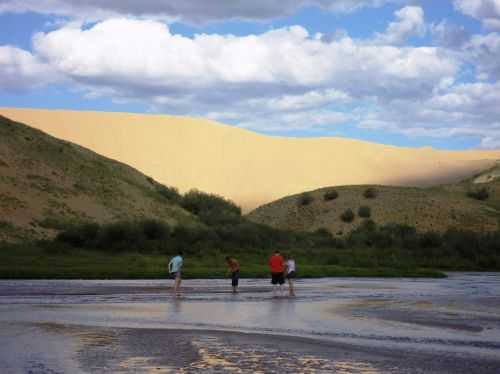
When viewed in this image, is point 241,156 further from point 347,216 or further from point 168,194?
point 168,194

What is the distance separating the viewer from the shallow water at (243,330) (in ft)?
43.9

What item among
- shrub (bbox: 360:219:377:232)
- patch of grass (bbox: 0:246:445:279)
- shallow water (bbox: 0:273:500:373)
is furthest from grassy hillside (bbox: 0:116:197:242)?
shallow water (bbox: 0:273:500:373)

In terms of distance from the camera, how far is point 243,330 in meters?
17.7

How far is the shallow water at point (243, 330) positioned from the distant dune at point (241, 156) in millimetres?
84910

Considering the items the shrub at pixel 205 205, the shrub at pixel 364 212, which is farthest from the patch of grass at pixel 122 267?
the shrub at pixel 364 212

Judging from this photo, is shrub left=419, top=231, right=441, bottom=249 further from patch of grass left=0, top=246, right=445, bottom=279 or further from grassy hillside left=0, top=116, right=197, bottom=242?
grassy hillside left=0, top=116, right=197, bottom=242

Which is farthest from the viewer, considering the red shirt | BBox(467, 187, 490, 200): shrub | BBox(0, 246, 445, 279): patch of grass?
BBox(467, 187, 490, 200): shrub

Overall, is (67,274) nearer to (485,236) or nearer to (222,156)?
(485,236)

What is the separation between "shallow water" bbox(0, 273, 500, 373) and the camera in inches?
527

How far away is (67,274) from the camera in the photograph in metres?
35.3

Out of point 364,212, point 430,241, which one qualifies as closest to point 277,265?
point 430,241

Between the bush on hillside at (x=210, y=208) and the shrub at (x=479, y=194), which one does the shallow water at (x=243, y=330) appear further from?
the shrub at (x=479, y=194)

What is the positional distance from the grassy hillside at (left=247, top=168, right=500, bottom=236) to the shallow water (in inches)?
1744

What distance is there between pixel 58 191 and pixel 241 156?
7917 cm
